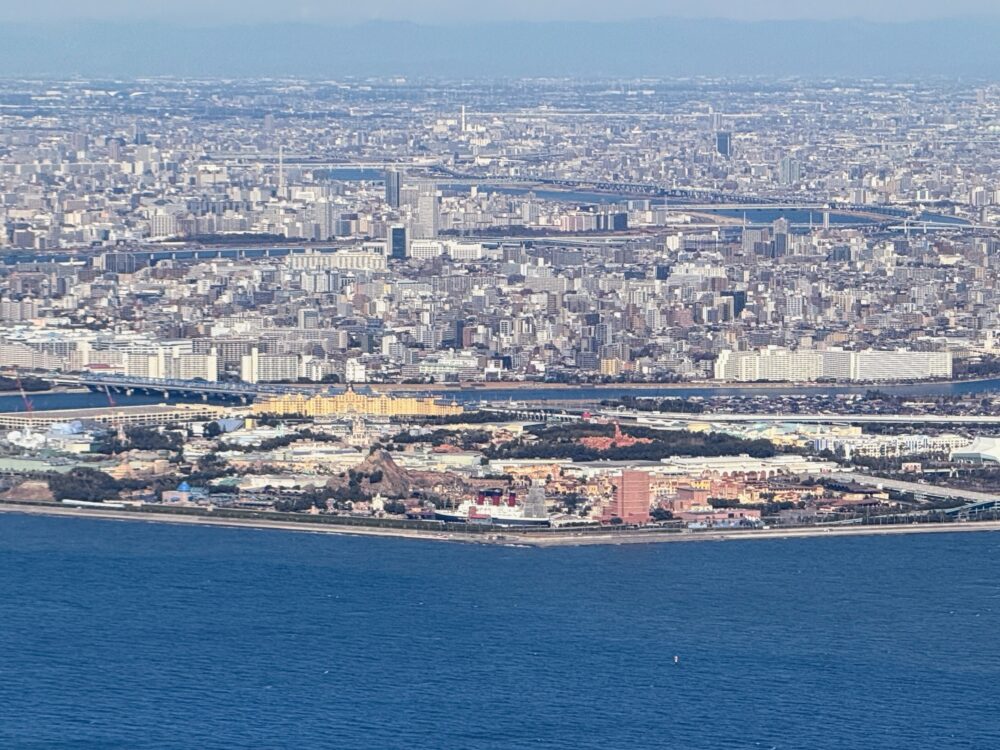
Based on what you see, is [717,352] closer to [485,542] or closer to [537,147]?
[485,542]

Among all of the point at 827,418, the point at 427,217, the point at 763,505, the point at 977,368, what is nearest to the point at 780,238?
the point at 427,217

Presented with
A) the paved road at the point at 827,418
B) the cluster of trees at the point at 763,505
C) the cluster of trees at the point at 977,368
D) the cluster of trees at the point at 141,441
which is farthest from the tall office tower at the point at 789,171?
the cluster of trees at the point at 763,505

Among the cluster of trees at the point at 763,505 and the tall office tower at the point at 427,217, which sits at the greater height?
the tall office tower at the point at 427,217

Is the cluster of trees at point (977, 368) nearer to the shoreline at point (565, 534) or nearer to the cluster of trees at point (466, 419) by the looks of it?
the cluster of trees at point (466, 419)

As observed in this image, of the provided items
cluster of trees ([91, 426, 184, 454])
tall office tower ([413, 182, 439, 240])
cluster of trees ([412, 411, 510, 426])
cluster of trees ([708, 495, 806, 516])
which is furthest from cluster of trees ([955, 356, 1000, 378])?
tall office tower ([413, 182, 439, 240])

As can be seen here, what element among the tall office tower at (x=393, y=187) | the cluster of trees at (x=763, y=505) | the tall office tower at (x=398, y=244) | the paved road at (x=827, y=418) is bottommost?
the cluster of trees at (x=763, y=505)

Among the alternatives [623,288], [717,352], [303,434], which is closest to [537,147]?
[623,288]

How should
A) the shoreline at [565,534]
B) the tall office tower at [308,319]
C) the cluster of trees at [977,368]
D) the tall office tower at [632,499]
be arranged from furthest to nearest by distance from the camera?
the tall office tower at [308,319]
the cluster of trees at [977,368]
the tall office tower at [632,499]
the shoreline at [565,534]

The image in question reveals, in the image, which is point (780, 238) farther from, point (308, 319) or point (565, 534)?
point (565, 534)
